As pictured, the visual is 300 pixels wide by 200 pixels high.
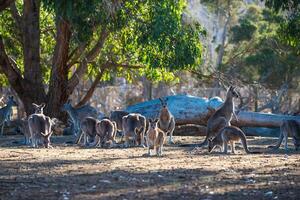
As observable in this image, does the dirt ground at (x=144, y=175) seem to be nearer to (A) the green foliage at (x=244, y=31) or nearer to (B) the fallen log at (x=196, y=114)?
(B) the fallen log at (x=196, y=114)

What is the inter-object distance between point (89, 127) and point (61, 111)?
723 centimetres

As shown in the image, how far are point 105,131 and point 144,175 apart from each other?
665cm

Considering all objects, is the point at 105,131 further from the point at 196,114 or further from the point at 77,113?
the point at 196,114

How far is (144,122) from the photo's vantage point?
1900cm

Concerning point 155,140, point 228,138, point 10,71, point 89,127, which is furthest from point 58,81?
point 228,138

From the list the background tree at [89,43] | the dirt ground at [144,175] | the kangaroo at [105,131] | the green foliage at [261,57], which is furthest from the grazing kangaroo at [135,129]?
the green foliage at [261,57]

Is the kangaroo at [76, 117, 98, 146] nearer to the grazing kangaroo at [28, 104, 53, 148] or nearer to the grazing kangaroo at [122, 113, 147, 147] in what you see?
the grazing kangaroo at [122, 113, 147, 147]

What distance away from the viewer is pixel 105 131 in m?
18.5

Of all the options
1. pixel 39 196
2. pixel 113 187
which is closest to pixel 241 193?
pixel 113 187

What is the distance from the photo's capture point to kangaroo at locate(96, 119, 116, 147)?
18.4 m

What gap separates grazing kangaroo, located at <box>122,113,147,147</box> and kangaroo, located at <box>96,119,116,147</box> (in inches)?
14.5

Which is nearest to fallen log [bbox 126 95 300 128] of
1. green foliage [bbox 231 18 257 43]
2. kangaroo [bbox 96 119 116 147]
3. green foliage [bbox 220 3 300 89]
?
kangaroo [bbox 96 119 116 147]

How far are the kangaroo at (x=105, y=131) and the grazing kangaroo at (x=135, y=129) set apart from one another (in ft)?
1.21

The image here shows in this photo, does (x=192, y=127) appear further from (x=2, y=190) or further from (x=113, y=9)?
(x=2, y=190)
